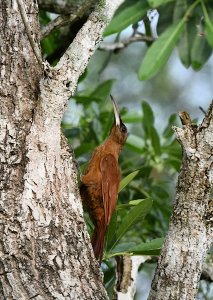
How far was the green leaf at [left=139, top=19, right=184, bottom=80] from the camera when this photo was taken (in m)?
4.02

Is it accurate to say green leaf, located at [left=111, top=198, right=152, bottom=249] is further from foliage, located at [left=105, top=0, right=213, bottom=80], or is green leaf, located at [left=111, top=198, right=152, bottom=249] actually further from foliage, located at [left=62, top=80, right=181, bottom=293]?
foliage, located at [left=62, top=80, right=181, bottom=293]

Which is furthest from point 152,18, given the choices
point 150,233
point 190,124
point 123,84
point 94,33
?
point 123,84

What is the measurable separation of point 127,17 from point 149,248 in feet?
4.16

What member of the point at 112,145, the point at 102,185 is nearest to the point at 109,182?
the point at 102,185

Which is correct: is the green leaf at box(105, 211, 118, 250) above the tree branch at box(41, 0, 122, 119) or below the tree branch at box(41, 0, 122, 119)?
below

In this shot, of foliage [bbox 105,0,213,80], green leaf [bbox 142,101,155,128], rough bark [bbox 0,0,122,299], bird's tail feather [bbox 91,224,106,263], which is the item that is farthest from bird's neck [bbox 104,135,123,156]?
rough bark [bbox 0,0,122,299]

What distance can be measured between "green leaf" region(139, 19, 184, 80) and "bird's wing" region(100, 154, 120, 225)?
56 centimetres

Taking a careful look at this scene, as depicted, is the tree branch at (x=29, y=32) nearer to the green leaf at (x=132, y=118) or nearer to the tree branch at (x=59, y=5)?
the tree branch at (x=59, y=5)

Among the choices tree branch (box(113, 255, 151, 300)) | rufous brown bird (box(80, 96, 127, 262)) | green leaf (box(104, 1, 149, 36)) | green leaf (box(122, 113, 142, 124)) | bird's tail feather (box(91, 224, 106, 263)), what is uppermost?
green leaf (box(104, 1, 149, 36))

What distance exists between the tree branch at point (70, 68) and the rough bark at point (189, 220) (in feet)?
1.43

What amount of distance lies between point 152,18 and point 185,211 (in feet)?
7.05

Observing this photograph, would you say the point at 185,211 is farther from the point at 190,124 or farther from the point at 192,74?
→ the point at 192,74

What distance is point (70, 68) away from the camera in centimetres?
290

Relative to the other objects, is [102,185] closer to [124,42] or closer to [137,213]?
[137,213]
